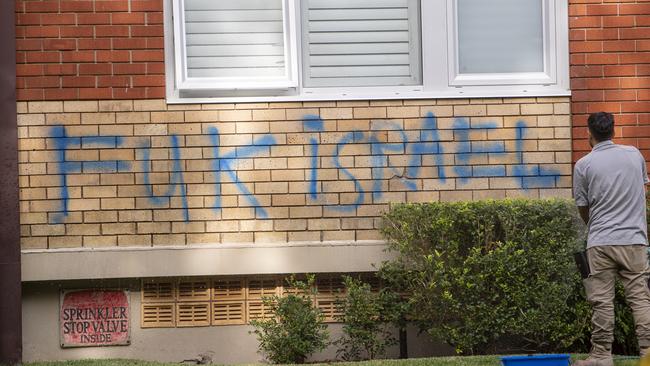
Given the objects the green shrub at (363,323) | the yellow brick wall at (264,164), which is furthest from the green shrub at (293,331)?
the yellow brick wall at (264,164)

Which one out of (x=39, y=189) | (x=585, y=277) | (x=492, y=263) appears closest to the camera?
(x=585, y=277)

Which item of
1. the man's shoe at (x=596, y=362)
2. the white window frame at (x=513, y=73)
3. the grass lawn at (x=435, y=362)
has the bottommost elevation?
the grass lawn at (x=435, y=362)

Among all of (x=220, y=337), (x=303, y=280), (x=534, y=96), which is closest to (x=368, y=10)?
(x=534, y=96)

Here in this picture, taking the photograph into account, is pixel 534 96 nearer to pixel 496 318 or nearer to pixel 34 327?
pixel 496 318

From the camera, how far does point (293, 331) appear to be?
27.1 feet

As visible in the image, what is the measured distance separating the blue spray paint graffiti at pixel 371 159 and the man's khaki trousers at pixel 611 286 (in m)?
1.70

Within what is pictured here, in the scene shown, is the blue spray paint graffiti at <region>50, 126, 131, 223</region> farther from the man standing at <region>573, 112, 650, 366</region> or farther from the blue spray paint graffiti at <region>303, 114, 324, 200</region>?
the man standing at <region>573, 112, 650, 366</region>

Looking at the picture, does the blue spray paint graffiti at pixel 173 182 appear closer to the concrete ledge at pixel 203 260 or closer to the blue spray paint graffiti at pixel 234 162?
the blue spray paint graffiti at pixel 234 162

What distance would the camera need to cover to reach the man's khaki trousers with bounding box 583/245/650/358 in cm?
721

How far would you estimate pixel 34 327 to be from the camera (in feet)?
28.6

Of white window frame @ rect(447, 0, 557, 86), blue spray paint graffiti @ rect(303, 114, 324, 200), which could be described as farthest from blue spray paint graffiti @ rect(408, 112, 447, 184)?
blue spray paint graffiti @ rect(303, 114, 324, 200)

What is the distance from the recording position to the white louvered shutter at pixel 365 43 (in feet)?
29.5

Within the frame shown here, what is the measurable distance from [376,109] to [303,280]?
61.3 inches

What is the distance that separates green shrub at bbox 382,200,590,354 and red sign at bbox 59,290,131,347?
2.37 m
